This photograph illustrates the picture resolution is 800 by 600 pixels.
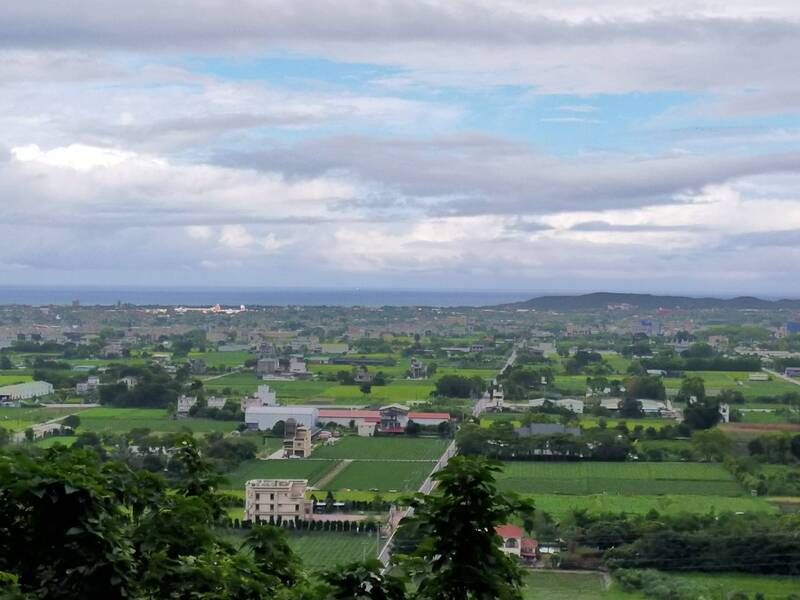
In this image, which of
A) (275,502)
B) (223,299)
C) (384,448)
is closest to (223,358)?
(384,448)

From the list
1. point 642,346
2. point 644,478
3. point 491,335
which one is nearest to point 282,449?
point 644,478

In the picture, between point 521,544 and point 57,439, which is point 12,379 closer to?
point 57,439

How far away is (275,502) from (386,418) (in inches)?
386

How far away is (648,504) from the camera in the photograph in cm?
1472

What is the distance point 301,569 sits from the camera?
14.5 feet

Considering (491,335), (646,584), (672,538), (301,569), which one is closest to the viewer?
(301,569)

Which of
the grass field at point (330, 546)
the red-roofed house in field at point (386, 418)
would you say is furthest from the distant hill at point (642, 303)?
the grass field at point (330, 546)

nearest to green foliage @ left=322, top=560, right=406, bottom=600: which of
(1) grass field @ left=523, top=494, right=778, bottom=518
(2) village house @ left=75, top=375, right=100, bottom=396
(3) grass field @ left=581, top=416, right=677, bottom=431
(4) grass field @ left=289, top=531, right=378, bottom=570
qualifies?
(4) grass field @ left=289, top=531, right=378, bottom=570

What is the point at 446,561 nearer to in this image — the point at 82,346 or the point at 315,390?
the point at 315,390

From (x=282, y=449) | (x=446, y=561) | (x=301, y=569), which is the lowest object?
(x=282, y=449)

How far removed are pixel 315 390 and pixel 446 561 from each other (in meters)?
27.7

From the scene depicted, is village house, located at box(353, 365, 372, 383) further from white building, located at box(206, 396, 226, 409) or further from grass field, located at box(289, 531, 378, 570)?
grass field, located at box(289, 531, 378, 570)

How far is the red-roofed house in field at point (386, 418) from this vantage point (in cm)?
2288

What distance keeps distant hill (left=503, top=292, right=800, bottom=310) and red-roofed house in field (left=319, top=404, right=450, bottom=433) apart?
58.1 metres
